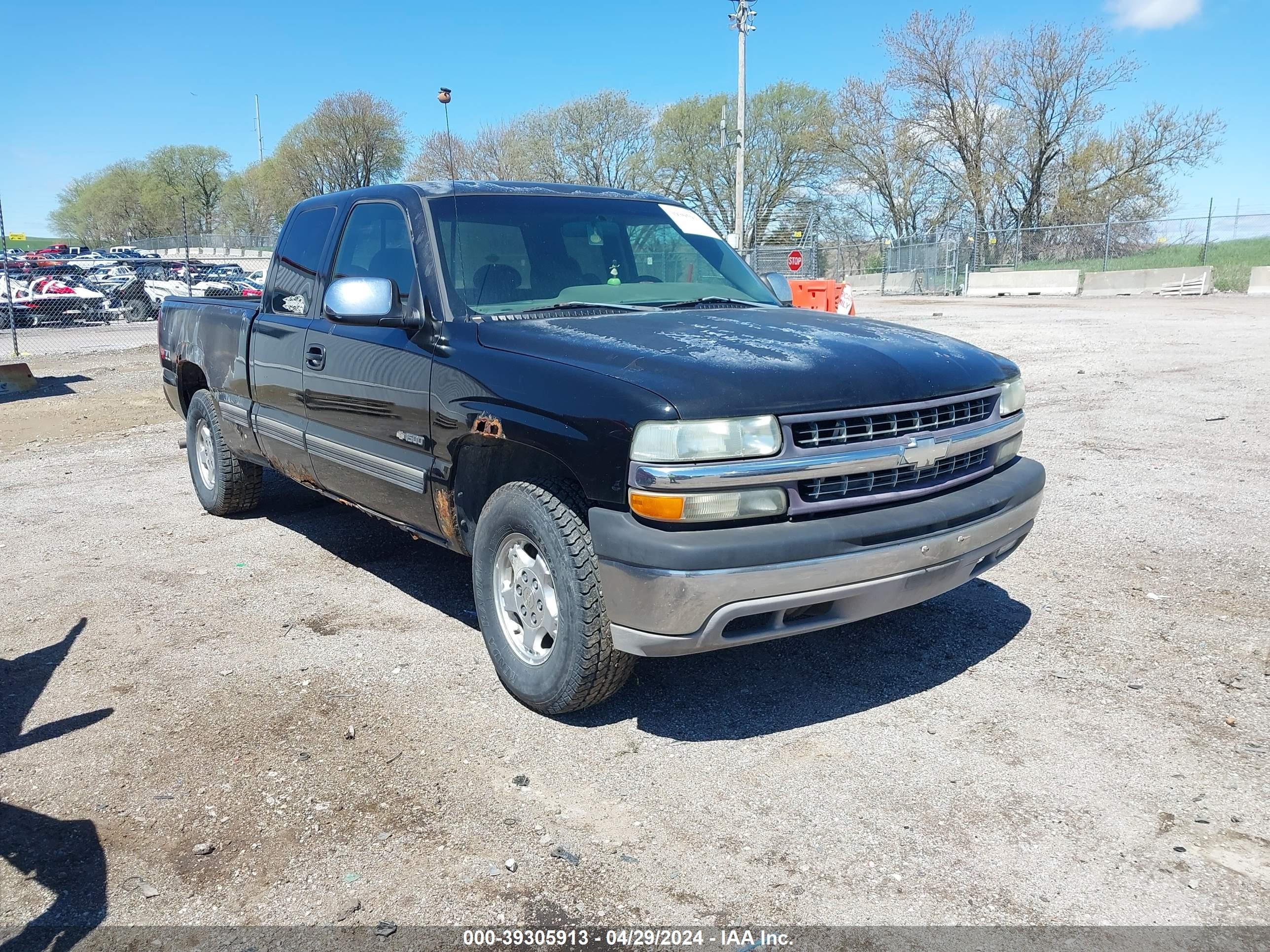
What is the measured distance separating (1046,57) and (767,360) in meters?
45.9

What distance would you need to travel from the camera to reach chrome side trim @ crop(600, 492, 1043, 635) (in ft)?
9.45

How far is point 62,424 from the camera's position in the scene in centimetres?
1046

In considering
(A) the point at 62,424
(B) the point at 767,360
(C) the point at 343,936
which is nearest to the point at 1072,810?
(B) the point at 767,360

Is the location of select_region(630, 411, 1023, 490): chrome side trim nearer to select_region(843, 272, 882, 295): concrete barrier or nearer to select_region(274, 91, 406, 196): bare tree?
select_region(843, 272, 882, 295): concrete barrier

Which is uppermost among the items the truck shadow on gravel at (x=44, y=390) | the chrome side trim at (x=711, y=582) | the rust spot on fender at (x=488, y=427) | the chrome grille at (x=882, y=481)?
the rust spot on fender at (x=488, y=427)

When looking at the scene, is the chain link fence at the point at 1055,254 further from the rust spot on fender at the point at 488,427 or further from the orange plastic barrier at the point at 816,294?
the rust spot on fender at the point at 488,427

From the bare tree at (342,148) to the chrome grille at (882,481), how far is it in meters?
64.6

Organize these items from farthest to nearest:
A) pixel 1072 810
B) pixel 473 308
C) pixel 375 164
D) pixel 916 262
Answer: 1. pixel 375 164
2. pixel 916 262
3. pixel 473 308
4. pixel 1072 810

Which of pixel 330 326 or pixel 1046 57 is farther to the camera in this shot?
pixel 1046 57

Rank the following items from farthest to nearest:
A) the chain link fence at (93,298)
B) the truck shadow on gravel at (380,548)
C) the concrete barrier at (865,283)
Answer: the concrete barrier at (865,283) < the chain link fence at (93,298) < the truck shadow on gravel at (380,548)

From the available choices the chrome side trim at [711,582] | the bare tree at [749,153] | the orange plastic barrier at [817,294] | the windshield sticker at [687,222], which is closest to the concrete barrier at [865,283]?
the bare tree at [749,153]

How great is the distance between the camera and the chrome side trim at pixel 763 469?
2.88m

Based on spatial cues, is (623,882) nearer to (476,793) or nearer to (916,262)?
(476,793)

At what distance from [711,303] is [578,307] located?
0.68 metres
